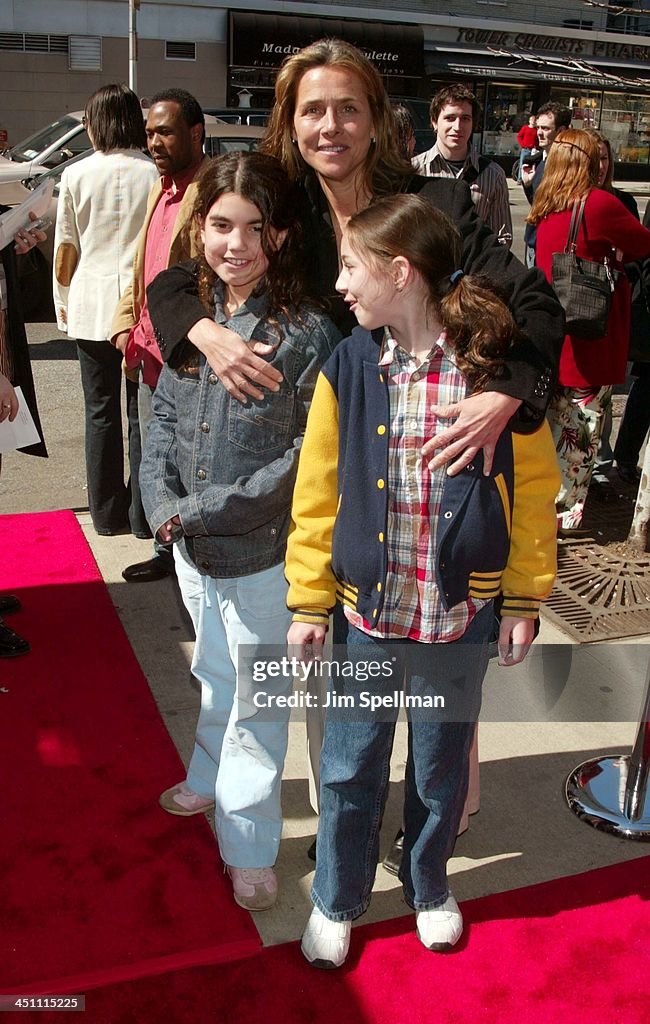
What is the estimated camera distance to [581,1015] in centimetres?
242

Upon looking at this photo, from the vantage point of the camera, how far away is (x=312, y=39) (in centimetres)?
2855

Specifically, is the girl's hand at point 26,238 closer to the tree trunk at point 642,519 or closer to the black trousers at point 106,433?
the black trousers at point 106,433

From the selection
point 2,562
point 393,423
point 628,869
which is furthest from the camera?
point 2,562

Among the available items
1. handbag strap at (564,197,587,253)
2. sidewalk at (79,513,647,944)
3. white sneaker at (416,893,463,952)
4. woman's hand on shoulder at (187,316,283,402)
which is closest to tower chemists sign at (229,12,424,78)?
handbag strap at (564,197,587,253)

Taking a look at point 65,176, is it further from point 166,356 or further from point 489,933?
point 489,933

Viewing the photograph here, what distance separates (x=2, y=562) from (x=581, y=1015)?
10.9 feet

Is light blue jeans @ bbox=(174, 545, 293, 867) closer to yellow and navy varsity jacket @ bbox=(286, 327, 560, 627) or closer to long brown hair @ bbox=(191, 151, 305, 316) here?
yellow and navy varsity jacket @ bbox=(286, 327, 560, 627)

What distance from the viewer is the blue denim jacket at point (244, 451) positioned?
99.8 inches

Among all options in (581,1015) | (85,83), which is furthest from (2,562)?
(85,83)

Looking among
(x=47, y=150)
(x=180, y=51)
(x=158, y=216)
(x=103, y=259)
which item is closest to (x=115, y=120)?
(x=103, y=259)

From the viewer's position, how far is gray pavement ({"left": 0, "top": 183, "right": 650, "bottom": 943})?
287 cm

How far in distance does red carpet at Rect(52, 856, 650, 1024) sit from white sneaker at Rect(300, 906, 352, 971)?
0.03 m

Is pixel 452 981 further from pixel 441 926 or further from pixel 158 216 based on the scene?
pixel 158 216

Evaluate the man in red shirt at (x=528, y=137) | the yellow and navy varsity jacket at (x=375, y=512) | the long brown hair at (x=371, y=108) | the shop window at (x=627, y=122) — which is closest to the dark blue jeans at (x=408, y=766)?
the yellow and navy varsity jacket at (x=375, y=512)
